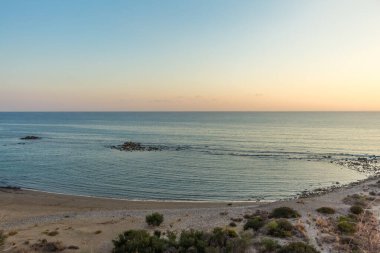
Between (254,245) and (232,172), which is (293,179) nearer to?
(232,172)

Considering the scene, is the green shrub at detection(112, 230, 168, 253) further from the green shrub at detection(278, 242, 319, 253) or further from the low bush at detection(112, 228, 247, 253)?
the green shrub at detection(278, 242, 319, 253)

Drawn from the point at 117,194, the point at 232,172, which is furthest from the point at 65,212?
the point at 232,172

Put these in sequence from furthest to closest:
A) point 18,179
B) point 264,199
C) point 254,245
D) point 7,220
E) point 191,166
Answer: point 191,166 → point 18,179 → point 264,199 → point 7,220 → point 254,245

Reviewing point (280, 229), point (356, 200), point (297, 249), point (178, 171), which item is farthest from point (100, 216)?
point (178, 171)

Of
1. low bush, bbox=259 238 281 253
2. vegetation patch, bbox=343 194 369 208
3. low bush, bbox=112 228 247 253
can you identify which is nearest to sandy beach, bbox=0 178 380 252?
vegetation patch, bbox=343 194 369 208

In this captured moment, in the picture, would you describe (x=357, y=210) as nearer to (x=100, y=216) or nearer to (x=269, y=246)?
(x=269, y=246)

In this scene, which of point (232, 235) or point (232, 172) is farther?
point (232, 172)

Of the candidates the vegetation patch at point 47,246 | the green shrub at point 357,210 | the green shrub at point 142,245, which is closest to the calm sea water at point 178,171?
the green shrub at point 357,210
